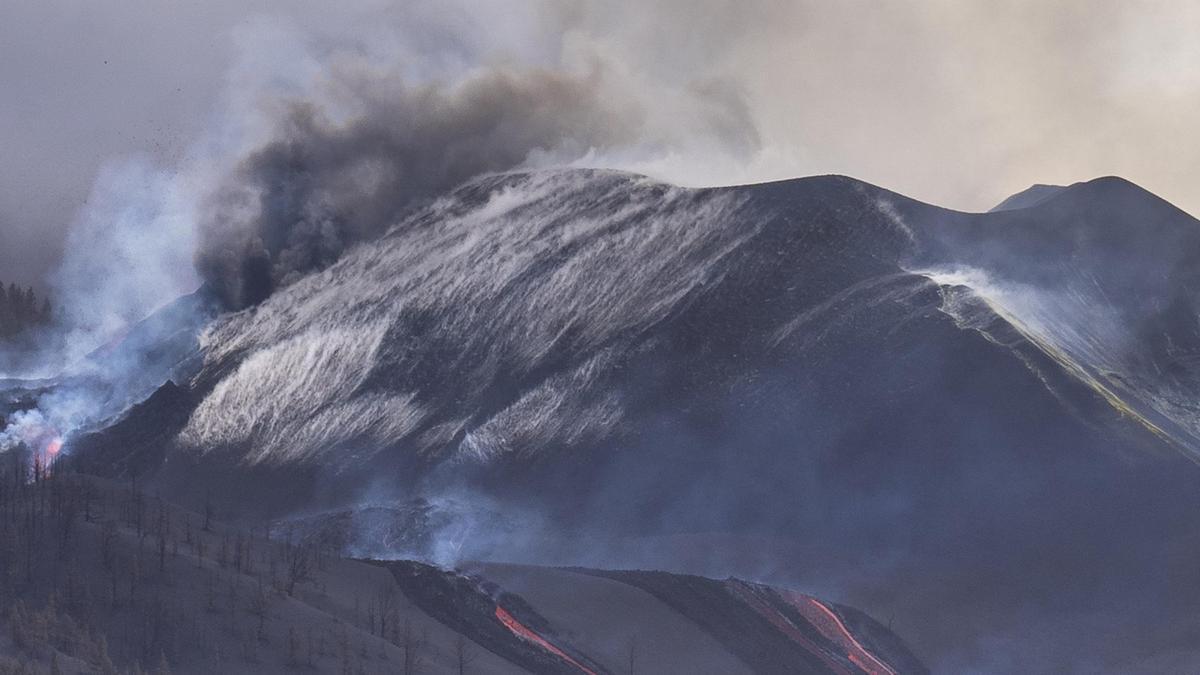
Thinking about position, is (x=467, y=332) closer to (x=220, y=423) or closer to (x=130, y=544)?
(x=220, y=423)

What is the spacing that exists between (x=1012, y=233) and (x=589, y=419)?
38.0 meters

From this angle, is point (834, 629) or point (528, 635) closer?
point (528, 635)

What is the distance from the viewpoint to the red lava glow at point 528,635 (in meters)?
123

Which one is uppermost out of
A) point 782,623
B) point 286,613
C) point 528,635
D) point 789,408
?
point 789,408

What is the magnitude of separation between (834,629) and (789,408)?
31098mm

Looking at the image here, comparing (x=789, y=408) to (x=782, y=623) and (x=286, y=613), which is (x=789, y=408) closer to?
(x=782, y=623)

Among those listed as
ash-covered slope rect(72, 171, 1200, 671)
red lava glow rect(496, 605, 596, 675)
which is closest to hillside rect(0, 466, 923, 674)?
red lava glow rect(496, 605, 596, 675)

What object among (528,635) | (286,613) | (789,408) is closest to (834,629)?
(528,635)

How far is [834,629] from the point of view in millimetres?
130500

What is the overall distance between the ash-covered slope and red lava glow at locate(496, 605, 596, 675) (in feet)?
53.8

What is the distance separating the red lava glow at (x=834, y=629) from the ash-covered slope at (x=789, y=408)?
3.09 meters

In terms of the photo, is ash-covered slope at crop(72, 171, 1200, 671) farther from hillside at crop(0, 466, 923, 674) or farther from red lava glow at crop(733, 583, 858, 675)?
hillside at crop(0, 466, 923, 674)

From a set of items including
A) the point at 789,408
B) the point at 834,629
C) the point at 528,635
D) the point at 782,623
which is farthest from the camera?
the point at 789,408

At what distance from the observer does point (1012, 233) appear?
180 m
